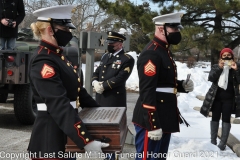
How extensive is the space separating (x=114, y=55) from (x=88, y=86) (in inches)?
45.4

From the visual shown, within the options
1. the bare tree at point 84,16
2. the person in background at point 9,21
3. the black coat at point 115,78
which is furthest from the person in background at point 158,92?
the bare tree at point 84,16

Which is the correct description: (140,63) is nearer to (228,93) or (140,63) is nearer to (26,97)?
(228,93)

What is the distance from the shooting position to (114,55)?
4875 mm

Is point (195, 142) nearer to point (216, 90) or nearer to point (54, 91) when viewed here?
point (216, 90)

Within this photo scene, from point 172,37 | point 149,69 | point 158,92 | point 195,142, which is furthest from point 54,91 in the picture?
point 195,142

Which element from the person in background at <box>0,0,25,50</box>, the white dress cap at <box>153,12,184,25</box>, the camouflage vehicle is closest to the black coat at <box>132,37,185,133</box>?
the white dress cap at <box>153,12,184,25</box>

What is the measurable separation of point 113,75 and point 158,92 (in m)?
1.47

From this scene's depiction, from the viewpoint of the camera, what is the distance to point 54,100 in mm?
2359

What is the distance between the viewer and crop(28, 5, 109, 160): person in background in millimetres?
2340

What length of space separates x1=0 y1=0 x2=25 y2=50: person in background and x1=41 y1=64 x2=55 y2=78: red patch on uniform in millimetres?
4372

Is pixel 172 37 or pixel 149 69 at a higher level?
pixel 172 37

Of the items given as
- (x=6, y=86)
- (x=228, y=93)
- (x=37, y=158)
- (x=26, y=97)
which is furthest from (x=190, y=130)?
(x=37, y=158)

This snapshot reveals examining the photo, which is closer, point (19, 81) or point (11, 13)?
point (19, 81)

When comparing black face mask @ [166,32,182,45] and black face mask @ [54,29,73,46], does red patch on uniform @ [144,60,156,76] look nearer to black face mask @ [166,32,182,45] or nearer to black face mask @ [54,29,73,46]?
black face mask @ [166,32,182,45]
